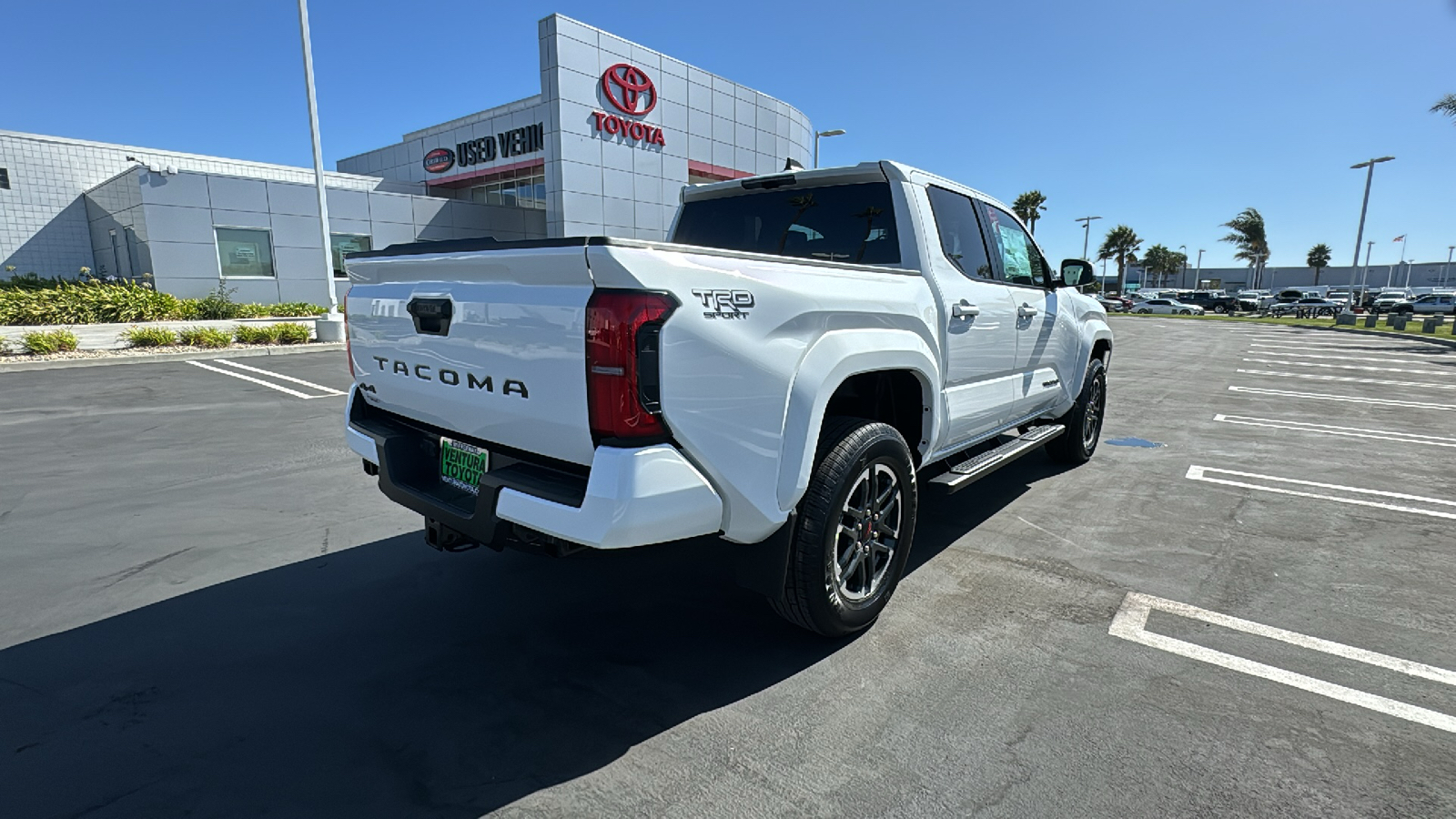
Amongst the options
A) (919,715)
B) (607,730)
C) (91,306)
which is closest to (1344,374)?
(919,715)

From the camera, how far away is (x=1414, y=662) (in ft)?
9.59

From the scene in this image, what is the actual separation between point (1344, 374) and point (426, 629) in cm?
1669

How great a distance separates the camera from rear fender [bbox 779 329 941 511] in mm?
2592

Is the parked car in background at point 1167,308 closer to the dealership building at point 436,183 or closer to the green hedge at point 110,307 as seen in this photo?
the dealership building at point 436,183

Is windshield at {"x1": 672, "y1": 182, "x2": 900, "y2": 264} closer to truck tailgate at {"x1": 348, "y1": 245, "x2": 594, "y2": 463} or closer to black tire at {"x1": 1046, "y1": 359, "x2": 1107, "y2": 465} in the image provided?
truck tailgate at {"x1": 348, "y1": 245, "x2": 594, "y2": 463}

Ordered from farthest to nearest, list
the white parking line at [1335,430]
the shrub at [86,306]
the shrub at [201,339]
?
the shrub at [86,306] → the shrub at [201,339] → the white parking line at [1335,430]

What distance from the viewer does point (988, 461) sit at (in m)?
4.03

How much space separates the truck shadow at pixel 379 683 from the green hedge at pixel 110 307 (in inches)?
745

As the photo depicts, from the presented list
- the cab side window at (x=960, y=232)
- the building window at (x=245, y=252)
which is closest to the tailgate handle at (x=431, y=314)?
→ the cab side window at (x=960, y=232)

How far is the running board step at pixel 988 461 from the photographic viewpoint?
3.70 m

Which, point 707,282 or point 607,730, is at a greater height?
point 707,282

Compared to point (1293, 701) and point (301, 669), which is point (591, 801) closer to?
point (301, 669)

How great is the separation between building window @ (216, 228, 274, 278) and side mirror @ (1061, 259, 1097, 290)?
2441 centimetres

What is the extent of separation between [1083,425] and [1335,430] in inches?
162
